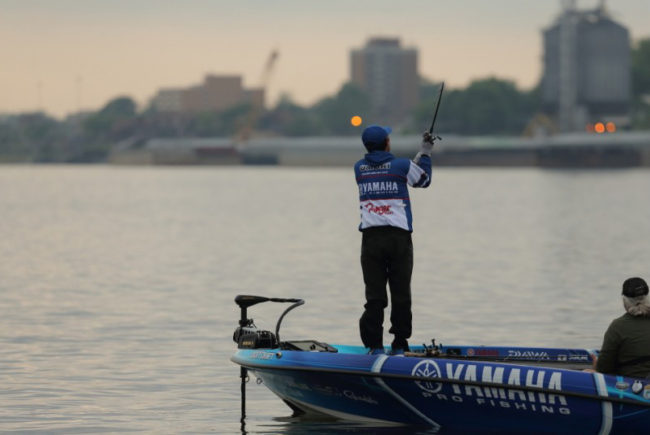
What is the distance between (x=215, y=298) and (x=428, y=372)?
15.8 metres

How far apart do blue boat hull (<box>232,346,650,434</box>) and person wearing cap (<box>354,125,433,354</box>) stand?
738 mm

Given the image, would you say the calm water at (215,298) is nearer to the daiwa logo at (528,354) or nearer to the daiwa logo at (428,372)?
the daiwa logo at (428,372)

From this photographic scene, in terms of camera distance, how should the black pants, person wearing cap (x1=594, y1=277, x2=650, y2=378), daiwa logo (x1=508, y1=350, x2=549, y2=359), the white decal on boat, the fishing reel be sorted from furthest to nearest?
daiwa logo (x1=508, y1=350, x2=549, y2=359) < the fishing reel < the black pants < the white decal on boat < person wearing cap (x1=594, y1=277, x2=650, y2=378)

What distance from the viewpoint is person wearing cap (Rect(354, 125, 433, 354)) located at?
48.1ft

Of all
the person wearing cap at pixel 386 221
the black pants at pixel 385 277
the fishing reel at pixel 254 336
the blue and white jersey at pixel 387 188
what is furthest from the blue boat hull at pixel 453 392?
the blue and white jersey at pixel 387 188

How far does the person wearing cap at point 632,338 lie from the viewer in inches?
516

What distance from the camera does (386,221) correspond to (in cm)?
1476

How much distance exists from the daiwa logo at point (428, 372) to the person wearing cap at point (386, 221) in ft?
3.62

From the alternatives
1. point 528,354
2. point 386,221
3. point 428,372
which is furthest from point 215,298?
point 428,372

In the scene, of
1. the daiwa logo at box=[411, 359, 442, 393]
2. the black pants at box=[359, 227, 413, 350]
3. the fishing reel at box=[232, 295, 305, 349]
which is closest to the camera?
the daiwa logo at box=[411, 359, 442, 393]

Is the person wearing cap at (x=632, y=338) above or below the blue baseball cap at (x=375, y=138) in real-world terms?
below

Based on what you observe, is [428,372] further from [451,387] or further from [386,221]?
[386,221]

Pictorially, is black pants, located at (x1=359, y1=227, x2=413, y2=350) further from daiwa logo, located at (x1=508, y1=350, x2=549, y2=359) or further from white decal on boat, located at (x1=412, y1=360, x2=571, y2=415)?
daiwa logo, located at (x1=508, y1=350, x2=549, y2=359)

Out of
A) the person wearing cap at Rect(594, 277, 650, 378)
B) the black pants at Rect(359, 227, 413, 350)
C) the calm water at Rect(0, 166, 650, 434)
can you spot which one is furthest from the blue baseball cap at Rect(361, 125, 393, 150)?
the person wearing cap at Rect(594, 277, 650, 378)
